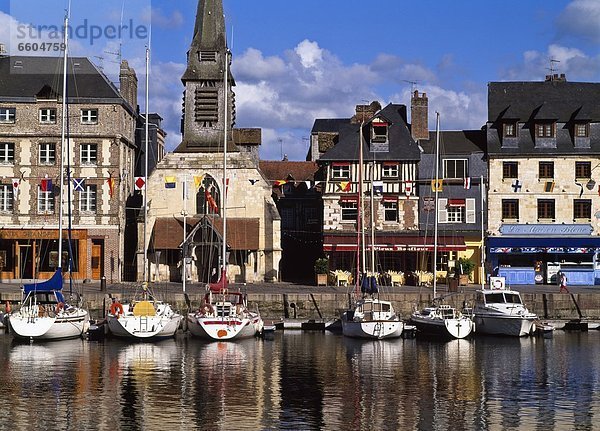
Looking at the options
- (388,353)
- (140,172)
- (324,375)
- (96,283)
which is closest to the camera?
(324,375)

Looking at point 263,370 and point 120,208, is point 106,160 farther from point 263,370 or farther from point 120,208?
point 263,370

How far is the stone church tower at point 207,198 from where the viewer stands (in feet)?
166

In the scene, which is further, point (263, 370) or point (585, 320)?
point (585, 320)

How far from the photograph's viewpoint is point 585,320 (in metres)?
42.9

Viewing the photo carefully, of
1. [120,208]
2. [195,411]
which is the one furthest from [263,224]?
[195,411]

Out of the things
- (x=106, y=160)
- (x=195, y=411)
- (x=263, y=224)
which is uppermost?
(x=106, y=160)

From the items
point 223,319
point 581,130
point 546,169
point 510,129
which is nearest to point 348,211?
point 510,129

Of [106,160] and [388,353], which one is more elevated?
[106,160]

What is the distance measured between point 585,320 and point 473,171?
38.7ft

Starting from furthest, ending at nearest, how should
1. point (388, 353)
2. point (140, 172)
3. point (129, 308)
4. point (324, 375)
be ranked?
point (140, 172), point (129, 308), point (388, 353), point (324, 375)

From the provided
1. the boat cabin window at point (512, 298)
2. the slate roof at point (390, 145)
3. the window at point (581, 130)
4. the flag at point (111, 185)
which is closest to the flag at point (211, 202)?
the flag at point (111, 185)

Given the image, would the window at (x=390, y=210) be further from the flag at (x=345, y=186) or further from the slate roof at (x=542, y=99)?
the slate roof at (x=542, y=99)

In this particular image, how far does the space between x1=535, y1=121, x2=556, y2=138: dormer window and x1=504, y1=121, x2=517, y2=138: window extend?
3.68 ft

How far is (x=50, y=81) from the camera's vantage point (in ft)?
170
